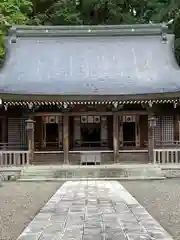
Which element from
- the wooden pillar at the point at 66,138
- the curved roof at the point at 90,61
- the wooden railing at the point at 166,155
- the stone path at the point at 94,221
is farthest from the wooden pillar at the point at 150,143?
the stone path at the point at 94,221

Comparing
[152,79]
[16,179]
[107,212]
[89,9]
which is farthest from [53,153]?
[89,9]

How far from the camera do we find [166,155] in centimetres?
2031

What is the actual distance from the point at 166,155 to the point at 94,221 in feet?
42.0

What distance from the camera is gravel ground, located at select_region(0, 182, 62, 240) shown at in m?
7.86

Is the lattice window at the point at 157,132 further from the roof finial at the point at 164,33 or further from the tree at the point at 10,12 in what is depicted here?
the tree at the point at 10,12

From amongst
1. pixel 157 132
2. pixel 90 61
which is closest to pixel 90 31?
pixel 90 61

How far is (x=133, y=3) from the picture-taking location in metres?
35.8

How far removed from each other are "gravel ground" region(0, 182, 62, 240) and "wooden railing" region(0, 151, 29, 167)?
3.13 meters

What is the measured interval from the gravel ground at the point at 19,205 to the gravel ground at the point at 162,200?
2.55m

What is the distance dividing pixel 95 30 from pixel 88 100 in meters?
7.18

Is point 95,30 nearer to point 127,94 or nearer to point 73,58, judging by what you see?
point 73,58

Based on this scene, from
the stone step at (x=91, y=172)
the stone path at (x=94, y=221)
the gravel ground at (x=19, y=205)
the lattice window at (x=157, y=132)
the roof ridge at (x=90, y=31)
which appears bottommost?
the gravel ground at (x=19, y=205)

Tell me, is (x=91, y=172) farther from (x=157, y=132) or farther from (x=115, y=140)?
(x=157, y=132)

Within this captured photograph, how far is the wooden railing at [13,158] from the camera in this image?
19688 millimetres
